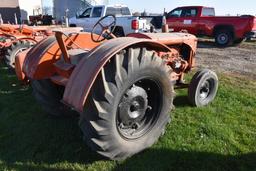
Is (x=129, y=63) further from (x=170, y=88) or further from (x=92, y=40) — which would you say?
(x=92, y=40)

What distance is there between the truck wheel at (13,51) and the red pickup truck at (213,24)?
916 centimetres

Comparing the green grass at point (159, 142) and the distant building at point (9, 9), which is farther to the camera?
the distant building at point (9, 9)

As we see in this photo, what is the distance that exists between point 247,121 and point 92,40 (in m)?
2.64

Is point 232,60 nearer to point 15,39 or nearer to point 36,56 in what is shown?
point 15,39

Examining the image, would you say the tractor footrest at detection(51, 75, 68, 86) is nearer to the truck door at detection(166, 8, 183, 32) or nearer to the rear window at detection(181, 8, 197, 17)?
the truck door at detection(166, 8, 183, 32)

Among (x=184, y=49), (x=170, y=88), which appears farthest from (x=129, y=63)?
(x=184, y=49)

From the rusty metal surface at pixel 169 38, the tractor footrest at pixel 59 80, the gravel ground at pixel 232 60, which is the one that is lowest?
the gravel ground at pixel 232 60

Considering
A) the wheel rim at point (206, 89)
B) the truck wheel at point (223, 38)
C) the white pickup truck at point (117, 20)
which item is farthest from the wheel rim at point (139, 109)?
the truck wheel at point (223, 38)

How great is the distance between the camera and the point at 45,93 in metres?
3.73

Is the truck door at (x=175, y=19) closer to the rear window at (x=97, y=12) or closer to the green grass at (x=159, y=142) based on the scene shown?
the rear window at (x=97, y=12)

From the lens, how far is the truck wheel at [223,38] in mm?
12750

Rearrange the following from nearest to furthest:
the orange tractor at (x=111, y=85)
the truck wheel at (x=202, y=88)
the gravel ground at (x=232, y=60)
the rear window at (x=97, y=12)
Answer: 1. the orange tractor at (x=111, y=85)
2. the truck wheel at (x=202, y=88)
3. the gravel ground at (x=232, y=60)
4. the rear window at (x=97, y=12)

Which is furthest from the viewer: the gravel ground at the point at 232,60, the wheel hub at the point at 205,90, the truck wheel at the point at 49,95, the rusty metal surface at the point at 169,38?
the gravel ground at the point at 232,60

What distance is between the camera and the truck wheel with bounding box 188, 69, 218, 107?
4.45 meters
